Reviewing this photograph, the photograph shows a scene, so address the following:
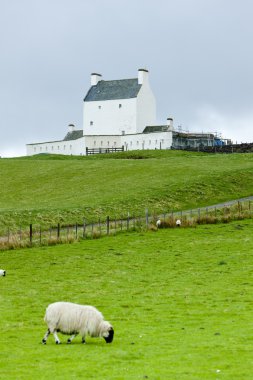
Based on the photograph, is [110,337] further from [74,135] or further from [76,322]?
[74,135]

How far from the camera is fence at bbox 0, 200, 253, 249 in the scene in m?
44.6

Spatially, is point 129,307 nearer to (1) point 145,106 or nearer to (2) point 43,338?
(2) point 43,338

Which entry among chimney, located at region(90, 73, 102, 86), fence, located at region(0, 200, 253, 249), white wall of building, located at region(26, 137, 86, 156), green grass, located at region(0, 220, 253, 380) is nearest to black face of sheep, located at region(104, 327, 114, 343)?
green grass, located at region(0, 220, 253, 380)

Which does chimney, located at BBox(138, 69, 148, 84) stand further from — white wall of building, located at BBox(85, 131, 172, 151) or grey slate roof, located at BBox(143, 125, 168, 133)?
white wall of building, located at BBox(85, 131, 172, 151)

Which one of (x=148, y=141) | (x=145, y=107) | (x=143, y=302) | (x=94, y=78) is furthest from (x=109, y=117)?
(x=143, y=302)

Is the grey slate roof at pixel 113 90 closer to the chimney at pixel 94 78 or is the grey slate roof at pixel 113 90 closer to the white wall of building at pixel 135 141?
the chimney at pixel 94 78

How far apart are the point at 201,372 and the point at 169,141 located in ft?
356

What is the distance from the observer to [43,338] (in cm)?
2084

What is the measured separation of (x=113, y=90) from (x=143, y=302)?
114 metres

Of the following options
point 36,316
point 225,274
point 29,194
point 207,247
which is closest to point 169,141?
point 29,194

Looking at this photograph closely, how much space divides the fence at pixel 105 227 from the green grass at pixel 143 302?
1354 mm

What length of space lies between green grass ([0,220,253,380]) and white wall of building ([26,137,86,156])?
8440 cm

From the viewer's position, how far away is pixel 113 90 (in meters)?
140

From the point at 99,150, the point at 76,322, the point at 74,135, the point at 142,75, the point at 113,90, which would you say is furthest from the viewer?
the point at 74,135
